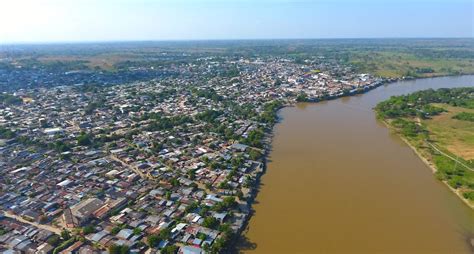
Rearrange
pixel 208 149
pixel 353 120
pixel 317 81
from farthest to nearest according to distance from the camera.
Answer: pixel 317 81, pixel 353 120, pixel 208 149

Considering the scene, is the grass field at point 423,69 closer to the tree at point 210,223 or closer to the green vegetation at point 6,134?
the tree at point 210,223

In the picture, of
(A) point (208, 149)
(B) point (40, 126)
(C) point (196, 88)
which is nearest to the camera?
(A) point (208, 149)

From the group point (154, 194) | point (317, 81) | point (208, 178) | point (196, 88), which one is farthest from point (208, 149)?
point (317, 81)

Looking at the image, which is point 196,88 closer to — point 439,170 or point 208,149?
point 208,149

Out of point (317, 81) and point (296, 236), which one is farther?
point (317, 81)

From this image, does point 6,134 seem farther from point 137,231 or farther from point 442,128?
point 442,128

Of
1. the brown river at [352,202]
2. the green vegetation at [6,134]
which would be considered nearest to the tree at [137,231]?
the brown river at [352,202]

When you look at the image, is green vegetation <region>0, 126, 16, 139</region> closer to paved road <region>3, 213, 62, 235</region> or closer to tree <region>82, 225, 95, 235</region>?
paved road <region>3, 213, 62, 235</region>
